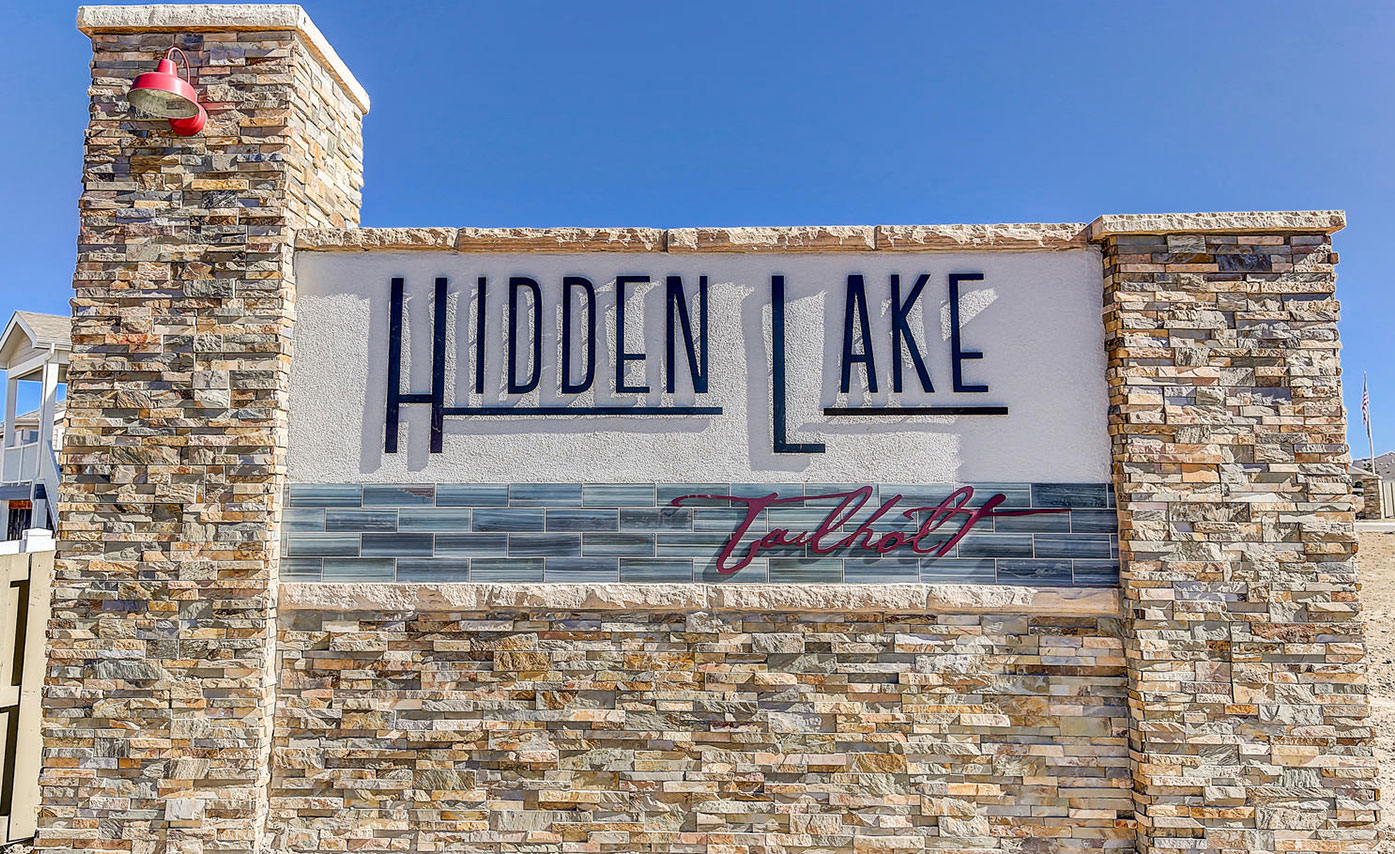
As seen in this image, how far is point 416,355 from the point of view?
476 centimetres

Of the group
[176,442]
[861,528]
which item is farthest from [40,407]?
[861,528]

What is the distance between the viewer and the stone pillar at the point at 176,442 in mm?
4355

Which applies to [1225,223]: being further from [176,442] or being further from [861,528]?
[176,442]

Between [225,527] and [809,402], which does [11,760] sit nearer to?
[225,527]

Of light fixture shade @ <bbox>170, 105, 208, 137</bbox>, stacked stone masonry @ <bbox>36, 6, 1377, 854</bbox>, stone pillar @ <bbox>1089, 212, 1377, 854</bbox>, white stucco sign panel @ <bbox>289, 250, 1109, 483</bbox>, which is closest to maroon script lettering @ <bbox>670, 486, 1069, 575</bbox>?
white stucco sign panel @ <bbox>289, 250, 1109, 483</bbox>

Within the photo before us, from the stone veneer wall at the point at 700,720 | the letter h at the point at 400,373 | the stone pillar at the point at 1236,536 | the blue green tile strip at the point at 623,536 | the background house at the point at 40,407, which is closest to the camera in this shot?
the stone pillar at the point at 1236,536

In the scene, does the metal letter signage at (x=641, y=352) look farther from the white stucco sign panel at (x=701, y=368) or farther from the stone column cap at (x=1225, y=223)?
the stone column cap at (x=1225, y=223)

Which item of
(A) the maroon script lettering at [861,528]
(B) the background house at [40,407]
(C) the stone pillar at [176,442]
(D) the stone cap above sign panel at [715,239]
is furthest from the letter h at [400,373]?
(B) the background house at [40,407]

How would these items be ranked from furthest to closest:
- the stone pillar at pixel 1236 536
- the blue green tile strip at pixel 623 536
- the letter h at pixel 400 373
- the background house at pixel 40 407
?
the background house at pixel 40 407 < the letter h at pixel 400 373 < the blue green tile strip at pixel 623 536 < the stone pillar at pixel 1236 536

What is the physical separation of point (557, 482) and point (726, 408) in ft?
3.77

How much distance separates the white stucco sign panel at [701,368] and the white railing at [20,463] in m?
10.9

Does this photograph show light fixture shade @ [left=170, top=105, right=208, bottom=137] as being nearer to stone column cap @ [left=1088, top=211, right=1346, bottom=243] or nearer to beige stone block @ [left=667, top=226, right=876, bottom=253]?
beige stone block @ [left=667, top=226, right=876, bottom=253]

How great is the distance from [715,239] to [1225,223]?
3.08 metres

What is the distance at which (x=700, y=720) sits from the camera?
14.6 ft
